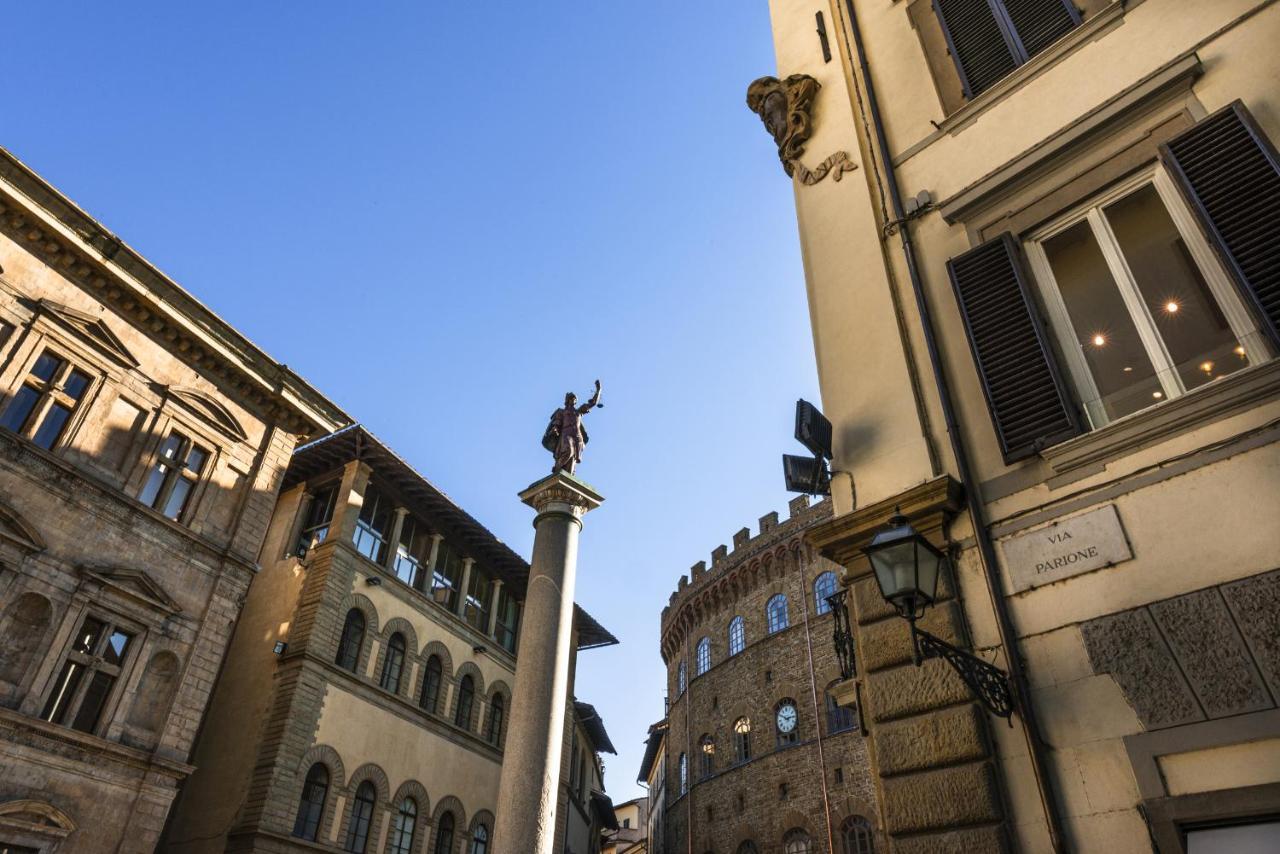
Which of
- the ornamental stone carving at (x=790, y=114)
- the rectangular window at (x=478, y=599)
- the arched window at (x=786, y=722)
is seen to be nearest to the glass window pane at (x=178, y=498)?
the rectangular window at (x=478, y=599)

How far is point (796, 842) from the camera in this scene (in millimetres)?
30281

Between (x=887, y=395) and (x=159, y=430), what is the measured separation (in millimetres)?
14456

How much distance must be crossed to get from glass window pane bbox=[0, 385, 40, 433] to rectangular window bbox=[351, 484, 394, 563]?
7.71 m

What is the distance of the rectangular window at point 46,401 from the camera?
542 inches

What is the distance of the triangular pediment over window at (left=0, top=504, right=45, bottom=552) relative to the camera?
12.8 metres

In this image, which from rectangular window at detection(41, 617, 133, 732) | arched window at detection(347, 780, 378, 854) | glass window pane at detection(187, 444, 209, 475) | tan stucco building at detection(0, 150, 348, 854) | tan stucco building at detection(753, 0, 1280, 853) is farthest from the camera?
arched window at detection(347, 780, 378, 854)

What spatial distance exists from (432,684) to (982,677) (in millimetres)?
18731

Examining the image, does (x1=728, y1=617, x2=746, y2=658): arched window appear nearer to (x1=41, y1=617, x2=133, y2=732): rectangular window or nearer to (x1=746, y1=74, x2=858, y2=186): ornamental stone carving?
(x1=41, y1=617, x2=133, y2=732): rectangular window

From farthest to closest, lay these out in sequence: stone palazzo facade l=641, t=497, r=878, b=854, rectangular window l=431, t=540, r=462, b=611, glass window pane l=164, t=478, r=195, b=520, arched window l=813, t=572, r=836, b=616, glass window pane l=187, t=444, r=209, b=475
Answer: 1. arched window l=813, t=572, r=836, b=616
2. stone palazzo facade l=641, t=497, r=878, b=854
3. rectangular window l=431, t=540, r=462, b=611
4. glass window pane l=187, t=444, r=209, b=475
5. glass window pane l=164, t=478, r=195, b=520

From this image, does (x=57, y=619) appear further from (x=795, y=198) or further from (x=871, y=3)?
(x=871, y=3)

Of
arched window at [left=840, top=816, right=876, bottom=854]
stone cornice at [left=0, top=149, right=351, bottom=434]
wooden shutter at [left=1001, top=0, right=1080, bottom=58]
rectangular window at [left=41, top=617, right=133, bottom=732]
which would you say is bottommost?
rectangular window at [left=41, top=617, right=133, bottom=732]

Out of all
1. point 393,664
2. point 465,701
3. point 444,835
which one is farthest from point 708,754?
point 393,664

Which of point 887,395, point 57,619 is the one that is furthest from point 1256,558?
point 57,619

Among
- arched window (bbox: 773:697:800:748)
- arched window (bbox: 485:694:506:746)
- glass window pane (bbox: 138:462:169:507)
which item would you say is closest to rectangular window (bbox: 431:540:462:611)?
arched window (bbox: 485:694:506:746)
